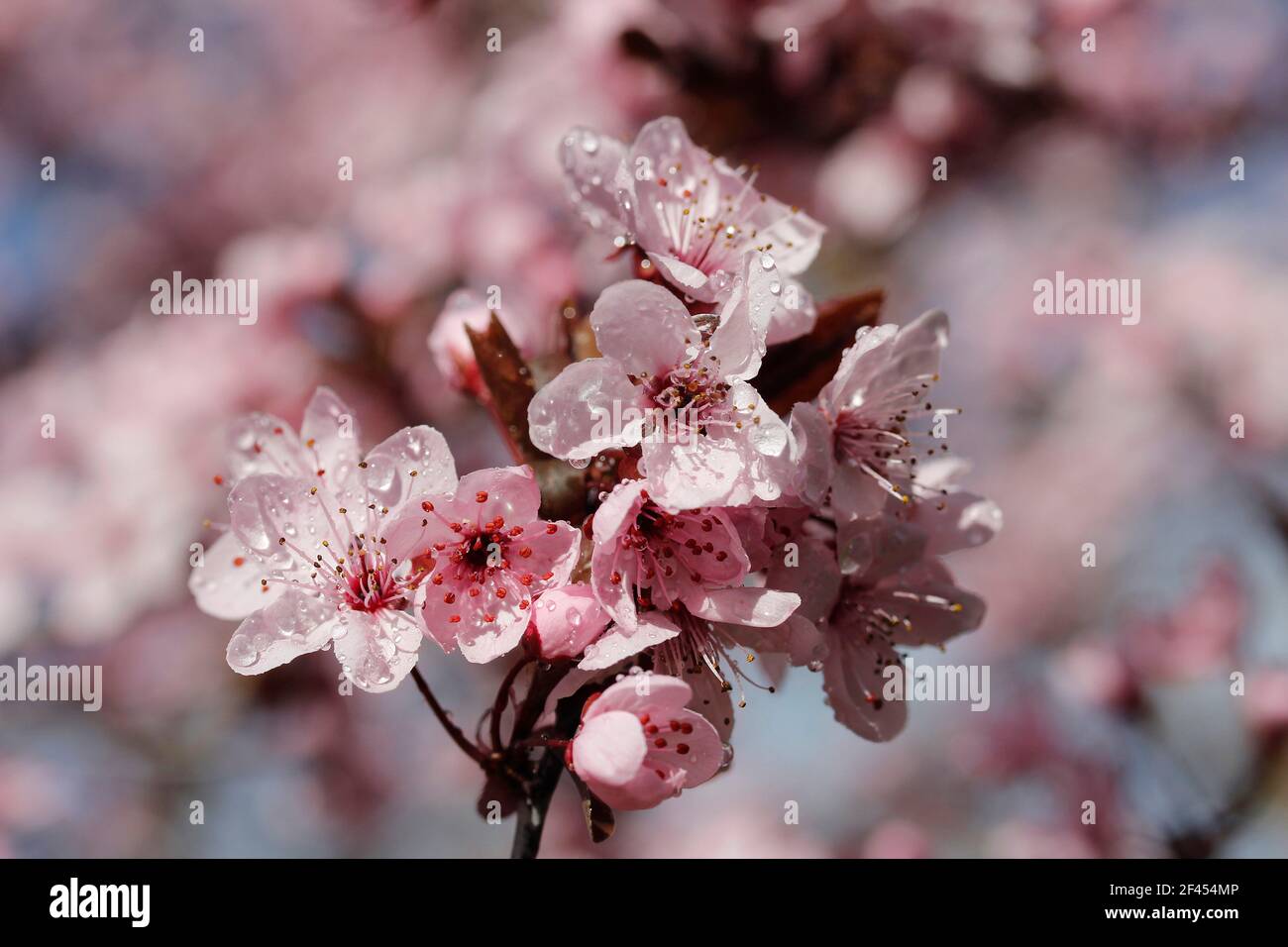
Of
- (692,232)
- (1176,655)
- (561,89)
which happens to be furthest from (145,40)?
(1176,655)

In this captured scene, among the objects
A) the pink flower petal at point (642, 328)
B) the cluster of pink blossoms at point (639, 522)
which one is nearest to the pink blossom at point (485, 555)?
the cluster of pink blossoms at point (639, 522)

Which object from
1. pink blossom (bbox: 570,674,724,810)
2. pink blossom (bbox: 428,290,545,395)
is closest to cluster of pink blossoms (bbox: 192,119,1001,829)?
pink blossom (bbox: 570,674,724,810)

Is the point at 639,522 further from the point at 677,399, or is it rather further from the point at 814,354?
the point at 814,354

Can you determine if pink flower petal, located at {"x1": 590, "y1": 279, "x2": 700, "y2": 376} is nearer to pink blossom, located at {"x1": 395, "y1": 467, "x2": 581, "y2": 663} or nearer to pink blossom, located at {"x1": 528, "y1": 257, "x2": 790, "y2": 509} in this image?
pink blossom, located at {"x1": 528, "y1": 257, "x2": 790, "y2": 509}

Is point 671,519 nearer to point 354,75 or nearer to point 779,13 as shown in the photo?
point 779,13

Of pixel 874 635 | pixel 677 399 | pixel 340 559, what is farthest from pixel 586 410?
pixel 874 635

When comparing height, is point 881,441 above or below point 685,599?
above
